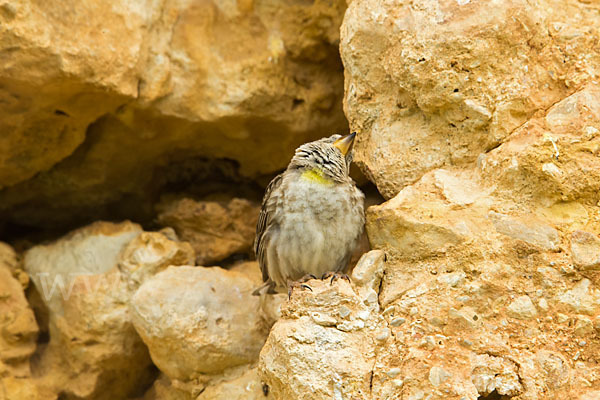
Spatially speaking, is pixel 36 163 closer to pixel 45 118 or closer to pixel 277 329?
pixel 45 118

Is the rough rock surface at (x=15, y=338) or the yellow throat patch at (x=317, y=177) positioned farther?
the rough rock surface at (x=15, y=338)

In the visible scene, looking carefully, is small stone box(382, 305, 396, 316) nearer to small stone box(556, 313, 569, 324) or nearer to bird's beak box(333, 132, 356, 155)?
small stone box(556, 313, 569, 324)

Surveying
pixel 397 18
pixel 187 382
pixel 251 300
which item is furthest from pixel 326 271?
pixel 397 18

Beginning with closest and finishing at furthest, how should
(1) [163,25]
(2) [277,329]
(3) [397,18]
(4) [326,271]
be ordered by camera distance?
(2) [277,329], (3) [397,18], (4) [326,271], (1) [163,25]

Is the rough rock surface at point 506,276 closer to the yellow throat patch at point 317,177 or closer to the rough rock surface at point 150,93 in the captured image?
the yellow throat patch at point 317,177

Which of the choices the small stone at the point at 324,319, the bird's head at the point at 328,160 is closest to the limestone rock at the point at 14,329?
the bird's head at the point at 328,160

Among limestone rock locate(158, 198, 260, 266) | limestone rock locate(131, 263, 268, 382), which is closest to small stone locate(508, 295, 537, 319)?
limestone rock locate(131, 263, 268, 382)
